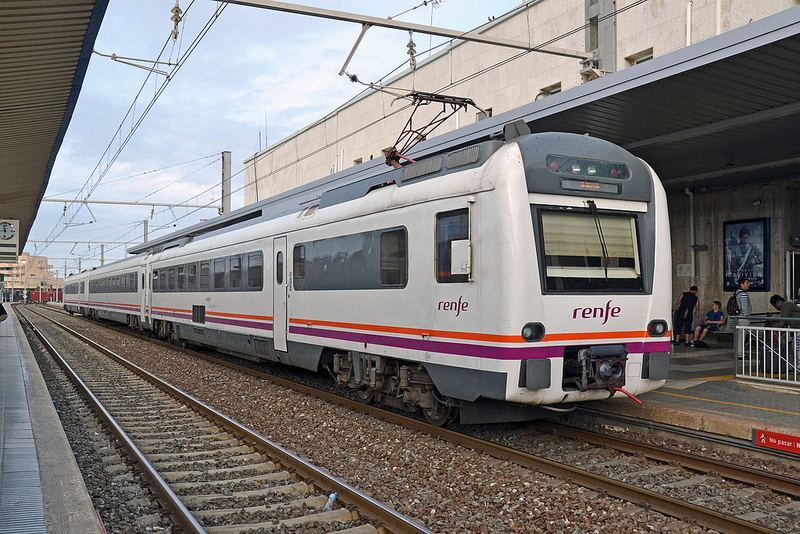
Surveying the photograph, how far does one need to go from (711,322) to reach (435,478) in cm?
1069

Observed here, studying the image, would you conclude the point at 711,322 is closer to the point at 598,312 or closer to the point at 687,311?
the point at 687,311

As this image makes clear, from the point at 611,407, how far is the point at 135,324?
2103 cm

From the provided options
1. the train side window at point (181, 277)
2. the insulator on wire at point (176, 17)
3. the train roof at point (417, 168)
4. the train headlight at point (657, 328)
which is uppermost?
the insulator on wire at point (176, 17)

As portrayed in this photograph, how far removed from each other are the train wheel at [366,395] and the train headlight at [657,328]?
12.1ft

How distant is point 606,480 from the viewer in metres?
5.51

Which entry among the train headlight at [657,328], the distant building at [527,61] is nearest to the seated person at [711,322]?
the distant building at [527,61]

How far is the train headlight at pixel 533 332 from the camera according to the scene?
634 cm

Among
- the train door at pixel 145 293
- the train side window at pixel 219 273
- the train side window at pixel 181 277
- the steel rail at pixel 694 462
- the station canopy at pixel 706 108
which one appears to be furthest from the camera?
the train door at pixel 145 293

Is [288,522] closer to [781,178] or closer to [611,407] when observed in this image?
[611,407]

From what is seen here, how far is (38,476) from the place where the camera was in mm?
5570

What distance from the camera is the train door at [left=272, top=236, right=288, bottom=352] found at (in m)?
11.2

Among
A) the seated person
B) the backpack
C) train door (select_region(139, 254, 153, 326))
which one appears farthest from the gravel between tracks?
train door (select_region(139, 254, 153, 326))

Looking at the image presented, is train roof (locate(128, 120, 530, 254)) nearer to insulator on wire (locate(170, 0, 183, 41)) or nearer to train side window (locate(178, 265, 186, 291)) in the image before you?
train side window (locate(178, 265, 186, 291))

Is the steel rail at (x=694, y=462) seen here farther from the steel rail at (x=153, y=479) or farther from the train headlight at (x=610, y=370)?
the steel rail at (x=153, y=479)
